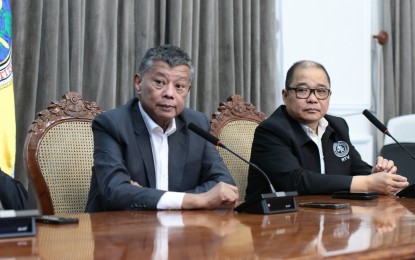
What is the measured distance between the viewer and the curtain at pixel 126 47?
302 cm

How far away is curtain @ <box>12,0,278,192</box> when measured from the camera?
3.02m

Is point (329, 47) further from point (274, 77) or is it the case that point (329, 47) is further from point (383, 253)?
point (383, 253)

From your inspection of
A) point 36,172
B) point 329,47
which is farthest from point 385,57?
point 36,172

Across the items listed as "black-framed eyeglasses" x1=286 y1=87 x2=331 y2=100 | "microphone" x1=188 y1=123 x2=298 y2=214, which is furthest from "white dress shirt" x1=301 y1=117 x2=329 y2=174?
"microphone" x1=188 y1=123 x2=298 y2=214

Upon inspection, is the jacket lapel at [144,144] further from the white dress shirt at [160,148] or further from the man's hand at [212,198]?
the man's hand at [212,198]

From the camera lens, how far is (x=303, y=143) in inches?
106

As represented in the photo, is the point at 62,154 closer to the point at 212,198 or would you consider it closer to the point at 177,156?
the point at 177,156

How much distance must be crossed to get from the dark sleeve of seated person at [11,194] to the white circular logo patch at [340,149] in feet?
4.73

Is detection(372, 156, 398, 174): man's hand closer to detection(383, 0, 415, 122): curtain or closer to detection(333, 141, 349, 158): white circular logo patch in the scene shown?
detection(333, 141, 349, 158): white circular logo patch

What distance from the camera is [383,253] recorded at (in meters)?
1.10

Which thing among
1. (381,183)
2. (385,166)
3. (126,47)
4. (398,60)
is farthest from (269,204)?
(398,60)

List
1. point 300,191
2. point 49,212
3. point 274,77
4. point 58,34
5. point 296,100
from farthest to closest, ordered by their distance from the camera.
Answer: point 274,77, point 58,34, point 296,100, point 300,191, point 49,212

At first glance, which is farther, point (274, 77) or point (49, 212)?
point (274, 77)

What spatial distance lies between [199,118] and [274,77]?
1.69 metres
